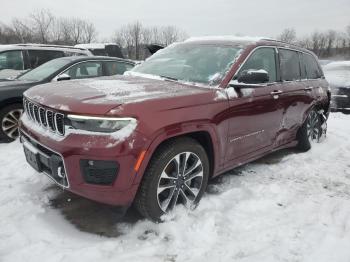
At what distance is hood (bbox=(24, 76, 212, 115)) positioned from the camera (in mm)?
2752

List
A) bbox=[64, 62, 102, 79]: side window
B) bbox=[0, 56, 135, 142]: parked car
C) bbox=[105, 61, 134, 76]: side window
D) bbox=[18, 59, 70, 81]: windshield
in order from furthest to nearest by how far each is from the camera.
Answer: bbox=[105, 61, 134, 76]: side window < bbox=[64, 62, 102, 79]: side window < bbox=[18, 59, 70, 81]: windshield < bbox=[0, 56, 135, 142]: parked car

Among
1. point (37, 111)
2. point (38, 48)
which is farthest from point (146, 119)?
point (38, 48)

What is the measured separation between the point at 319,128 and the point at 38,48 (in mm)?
6537

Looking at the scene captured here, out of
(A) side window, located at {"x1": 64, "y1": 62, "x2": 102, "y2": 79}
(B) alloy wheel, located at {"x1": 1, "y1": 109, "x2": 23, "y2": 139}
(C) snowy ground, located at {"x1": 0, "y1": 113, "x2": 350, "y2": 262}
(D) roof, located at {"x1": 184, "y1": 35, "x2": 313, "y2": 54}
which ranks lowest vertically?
(C) snowy ground, located at {"x1": 0, "y1": 113, "x2": 350, "y2": 262}

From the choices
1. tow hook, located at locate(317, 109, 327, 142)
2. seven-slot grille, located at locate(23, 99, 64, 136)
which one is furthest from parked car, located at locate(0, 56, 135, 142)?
tow hook, located at locate(317, 109, 327, 142)

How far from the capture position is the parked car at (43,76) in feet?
18.2

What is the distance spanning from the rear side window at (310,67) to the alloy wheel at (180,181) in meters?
2.91

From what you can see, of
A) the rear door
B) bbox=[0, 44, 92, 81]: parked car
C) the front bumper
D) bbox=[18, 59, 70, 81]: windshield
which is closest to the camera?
the front bumper

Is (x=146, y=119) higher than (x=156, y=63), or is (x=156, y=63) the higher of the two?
(x=156, y=63)

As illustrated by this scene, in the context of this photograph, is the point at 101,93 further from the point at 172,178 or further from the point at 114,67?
the point at 114,67

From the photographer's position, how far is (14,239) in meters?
2.89

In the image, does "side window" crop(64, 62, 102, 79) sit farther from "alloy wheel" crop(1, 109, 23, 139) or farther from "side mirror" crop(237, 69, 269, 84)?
"side mirror" crop(237, 69, 269, 84)

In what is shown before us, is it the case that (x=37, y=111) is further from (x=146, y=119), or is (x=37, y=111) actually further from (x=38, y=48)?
(x=38, y=48)

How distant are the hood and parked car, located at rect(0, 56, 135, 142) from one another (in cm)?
222
